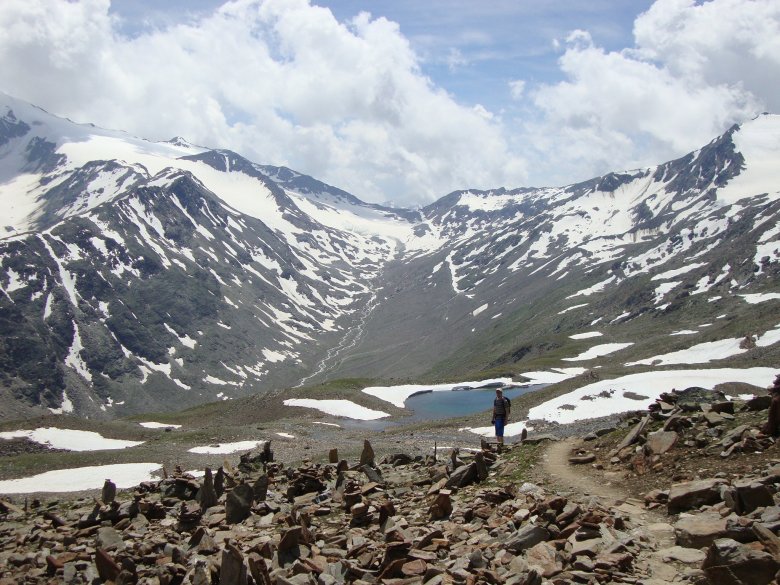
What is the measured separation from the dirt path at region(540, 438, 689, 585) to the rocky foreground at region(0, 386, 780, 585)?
0.06 m

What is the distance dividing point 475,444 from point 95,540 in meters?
30.5

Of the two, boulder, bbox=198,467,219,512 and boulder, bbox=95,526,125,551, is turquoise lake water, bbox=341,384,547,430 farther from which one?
boulder, bbox=95,526,125,551

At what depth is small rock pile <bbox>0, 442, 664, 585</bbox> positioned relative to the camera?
12070 millimetres

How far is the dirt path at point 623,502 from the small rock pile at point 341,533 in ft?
0.61

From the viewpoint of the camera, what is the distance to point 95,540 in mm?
18453

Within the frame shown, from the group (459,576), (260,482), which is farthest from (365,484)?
(459,576)

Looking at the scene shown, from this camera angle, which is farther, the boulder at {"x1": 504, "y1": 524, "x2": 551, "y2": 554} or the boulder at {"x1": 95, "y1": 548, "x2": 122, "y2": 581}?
the boulder at {"x1": 95, "y1": 548, "x2": 122, "y2": 581}

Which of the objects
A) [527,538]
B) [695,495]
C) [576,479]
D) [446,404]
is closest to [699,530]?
[695,495]

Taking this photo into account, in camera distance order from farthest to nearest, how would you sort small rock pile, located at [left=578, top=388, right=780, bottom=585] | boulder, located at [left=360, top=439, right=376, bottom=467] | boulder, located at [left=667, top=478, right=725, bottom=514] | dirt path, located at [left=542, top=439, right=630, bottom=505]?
boulder, located at [left=360, top=439, right=376, bottom=467], dirt path, located at [left=542, top=439, right=630, bottom=505], boulder, located at [left=667, top=478, right=725, bottom=514], small rock pile, located at [left=578, top=388, right=780, bottom=585]

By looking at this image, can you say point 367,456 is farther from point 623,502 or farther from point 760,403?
point 760,403

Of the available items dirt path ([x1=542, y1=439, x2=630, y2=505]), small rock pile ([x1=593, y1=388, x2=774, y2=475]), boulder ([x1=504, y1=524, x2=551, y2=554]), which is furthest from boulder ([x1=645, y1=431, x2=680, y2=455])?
boulder ([x1=504, y1=524, x2=551, y2=554])

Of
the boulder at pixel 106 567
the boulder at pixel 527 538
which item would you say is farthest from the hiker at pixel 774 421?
the boulder at pixel 106 567

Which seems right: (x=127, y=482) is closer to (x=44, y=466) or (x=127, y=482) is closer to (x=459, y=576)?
(x=44, y=466)

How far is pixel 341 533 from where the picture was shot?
16359mm
